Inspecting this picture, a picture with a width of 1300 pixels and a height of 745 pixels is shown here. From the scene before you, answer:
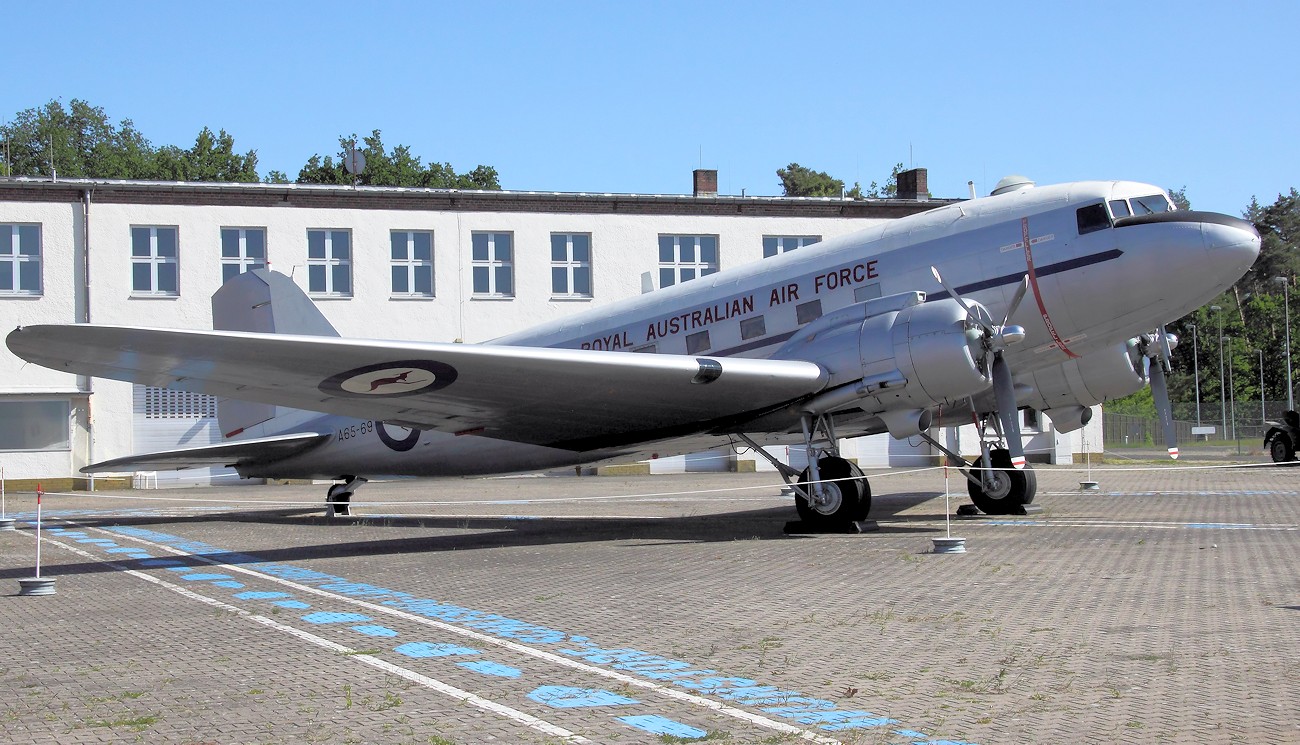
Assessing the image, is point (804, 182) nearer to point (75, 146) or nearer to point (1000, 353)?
point (75, 146)

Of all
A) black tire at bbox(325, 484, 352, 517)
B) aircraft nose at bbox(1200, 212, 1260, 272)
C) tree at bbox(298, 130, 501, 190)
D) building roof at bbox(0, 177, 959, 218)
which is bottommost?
black tire at bbox(325, 484, 352, 517)

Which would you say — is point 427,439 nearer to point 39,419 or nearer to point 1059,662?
point 1059,662

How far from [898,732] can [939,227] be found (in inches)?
430

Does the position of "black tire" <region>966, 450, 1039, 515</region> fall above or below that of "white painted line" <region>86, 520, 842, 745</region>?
above

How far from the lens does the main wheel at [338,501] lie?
64.9 feet

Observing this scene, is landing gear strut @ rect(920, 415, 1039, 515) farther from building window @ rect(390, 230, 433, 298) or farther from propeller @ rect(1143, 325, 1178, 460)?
building window @ rect(390, 230, 433, 298)

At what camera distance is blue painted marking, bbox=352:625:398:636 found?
8.40 metres

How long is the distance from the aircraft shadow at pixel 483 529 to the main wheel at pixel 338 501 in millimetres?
209

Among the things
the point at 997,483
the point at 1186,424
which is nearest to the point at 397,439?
the point at 997,483

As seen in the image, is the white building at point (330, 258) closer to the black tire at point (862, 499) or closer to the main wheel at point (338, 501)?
the main wheel at point (338, 501)

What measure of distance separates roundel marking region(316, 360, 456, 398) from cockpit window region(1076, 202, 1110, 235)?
7982 millimetres

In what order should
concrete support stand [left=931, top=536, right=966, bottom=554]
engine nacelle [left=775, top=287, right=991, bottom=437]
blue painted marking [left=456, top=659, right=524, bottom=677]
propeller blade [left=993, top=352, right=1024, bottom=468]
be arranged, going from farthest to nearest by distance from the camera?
propeller blade [left=993, top=352, right=1024, bottom=468], engine nacelle [left=775, top=287, right=991, bottom=437], concrete support stand [left=931, top=536, right=966, bottom=554], blue painted marking [left=456, top=659, right=524, bottom=677]

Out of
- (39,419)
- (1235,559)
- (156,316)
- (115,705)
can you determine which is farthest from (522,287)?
(115,705)

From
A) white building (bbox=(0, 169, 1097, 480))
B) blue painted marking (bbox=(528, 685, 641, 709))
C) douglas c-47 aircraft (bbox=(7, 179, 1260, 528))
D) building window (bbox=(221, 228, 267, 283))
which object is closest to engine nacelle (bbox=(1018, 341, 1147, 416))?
douglas c-47 aircraft (bbox=(7, 179, 1260, 528))
